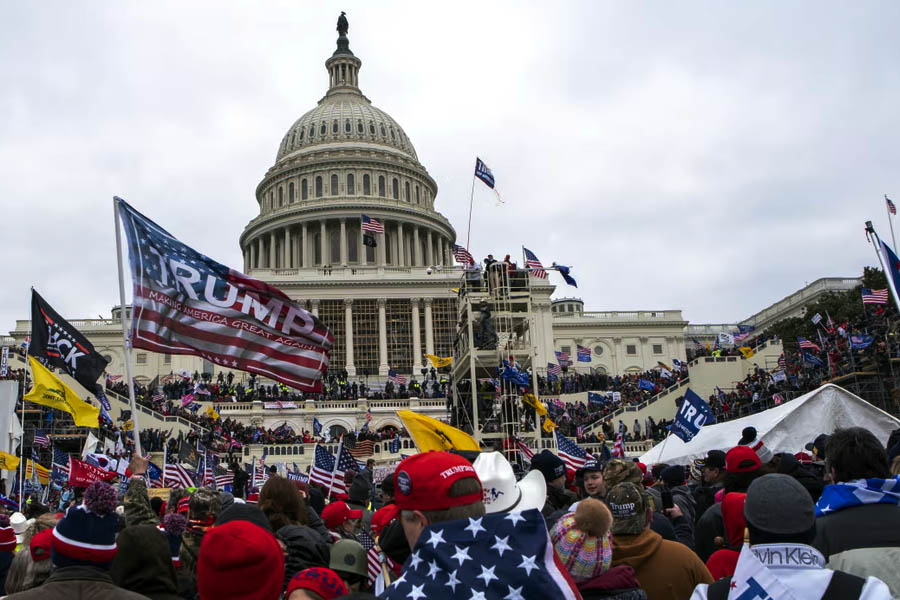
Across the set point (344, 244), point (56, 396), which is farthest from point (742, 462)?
point (344, 244)

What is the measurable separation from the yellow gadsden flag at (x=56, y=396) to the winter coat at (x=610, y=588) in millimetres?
15021

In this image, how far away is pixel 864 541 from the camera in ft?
14.8

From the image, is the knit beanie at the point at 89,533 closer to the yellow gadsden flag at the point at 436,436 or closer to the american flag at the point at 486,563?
the american flag at the point at 486,563

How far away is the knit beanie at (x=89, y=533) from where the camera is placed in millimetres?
4496

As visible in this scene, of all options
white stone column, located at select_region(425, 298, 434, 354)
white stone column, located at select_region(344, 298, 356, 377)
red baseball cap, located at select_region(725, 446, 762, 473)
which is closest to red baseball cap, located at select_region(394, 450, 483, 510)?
red baseball cap, located at select_region(725, 446, 762, 473)

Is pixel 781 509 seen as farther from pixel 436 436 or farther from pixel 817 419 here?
pixel 817 419

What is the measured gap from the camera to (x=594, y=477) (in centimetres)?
774

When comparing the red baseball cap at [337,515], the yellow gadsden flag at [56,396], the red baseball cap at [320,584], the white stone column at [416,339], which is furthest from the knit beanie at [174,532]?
the white stone column at [416,339]

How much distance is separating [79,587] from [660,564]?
3117 millimetres

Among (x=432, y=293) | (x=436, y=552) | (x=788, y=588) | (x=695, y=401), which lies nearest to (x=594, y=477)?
(x=788, y=588)

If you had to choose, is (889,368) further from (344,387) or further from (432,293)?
(432,293)

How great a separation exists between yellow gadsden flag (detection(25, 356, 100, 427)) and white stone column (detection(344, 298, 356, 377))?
182ft

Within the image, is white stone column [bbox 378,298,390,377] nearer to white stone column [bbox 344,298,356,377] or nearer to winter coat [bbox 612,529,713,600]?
white stone column [bbox 344,298,356,377]

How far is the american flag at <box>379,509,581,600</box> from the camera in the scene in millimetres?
3205
